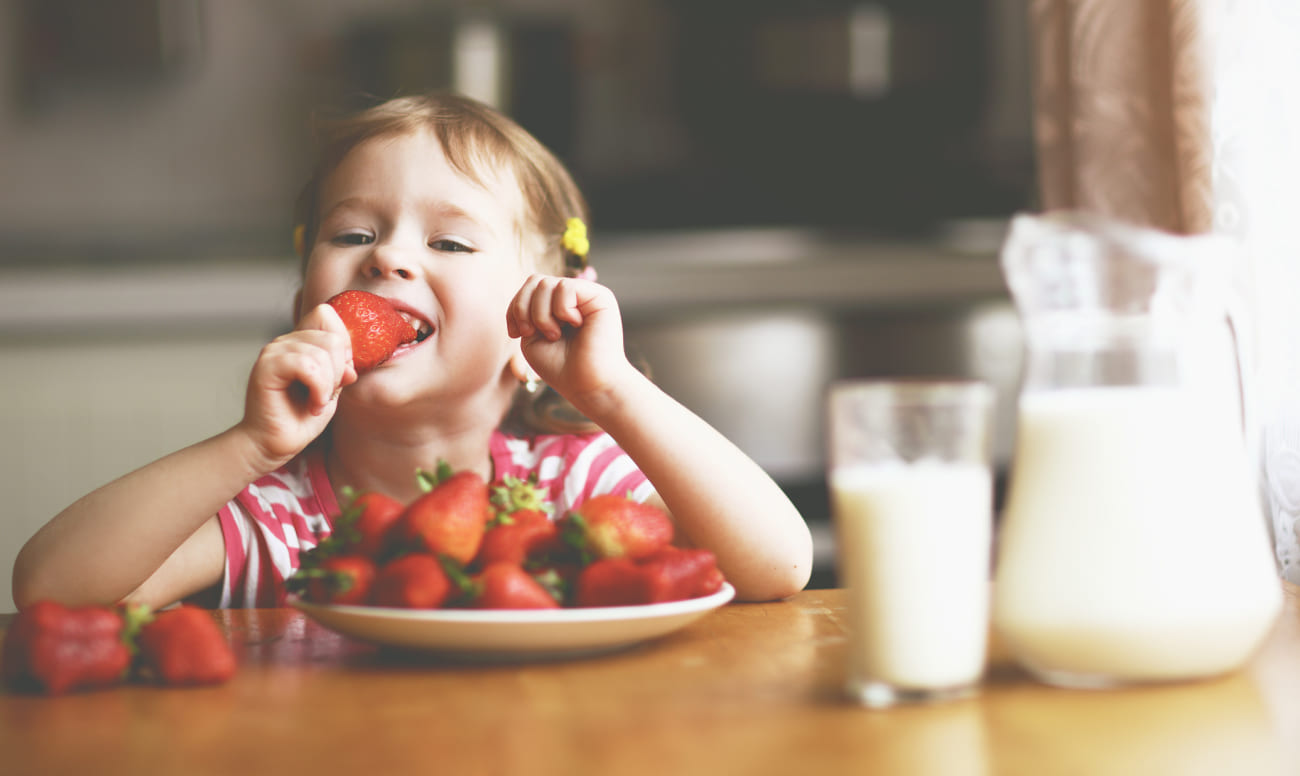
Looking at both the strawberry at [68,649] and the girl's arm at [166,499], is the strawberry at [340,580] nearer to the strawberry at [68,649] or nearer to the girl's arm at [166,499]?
the strawberry at [68,649]

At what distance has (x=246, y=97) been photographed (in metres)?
2.72

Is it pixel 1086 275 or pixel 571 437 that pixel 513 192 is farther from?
pixel 1086 275

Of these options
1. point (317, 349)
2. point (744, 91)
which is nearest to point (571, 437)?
point (317, 349)

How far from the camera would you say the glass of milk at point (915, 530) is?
630mm

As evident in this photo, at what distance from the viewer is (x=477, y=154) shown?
1.41 meters

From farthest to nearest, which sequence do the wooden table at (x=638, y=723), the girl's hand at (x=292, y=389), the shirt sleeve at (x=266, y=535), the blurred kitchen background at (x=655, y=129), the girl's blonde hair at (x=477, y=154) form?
the blurred kitchen background at (x=655, y=129) < the girl's blonde hair at (x=477, y=154) < the shirt sleeve at (x=266, y=535) < the girl's hand at (x=292, y=389) < the wooden table at (x=638, y=723)

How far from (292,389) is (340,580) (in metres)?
0.27

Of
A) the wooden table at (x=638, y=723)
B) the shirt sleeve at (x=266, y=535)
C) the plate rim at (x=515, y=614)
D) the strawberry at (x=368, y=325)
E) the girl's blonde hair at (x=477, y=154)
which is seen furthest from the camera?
the girl's blonde hair at (x=477, y=154)

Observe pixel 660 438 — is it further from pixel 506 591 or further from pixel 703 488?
pixel 506 591

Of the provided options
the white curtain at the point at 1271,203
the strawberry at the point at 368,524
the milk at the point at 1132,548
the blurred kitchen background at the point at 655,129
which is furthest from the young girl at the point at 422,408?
the blurred kitchen background at the point at 655,129

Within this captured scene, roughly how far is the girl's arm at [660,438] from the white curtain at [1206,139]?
0.56 m

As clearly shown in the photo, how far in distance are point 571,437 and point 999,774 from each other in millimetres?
1000

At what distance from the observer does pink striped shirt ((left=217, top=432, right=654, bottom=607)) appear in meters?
1.26

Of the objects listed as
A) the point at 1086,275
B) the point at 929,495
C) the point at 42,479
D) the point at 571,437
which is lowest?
the point at 42,479
